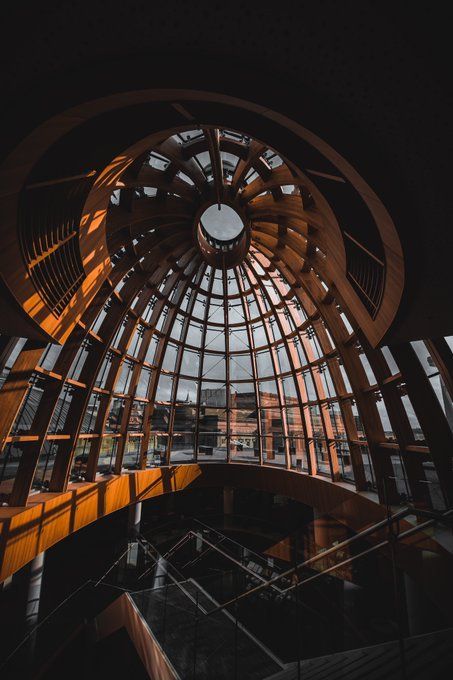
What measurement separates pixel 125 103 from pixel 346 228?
4.49m

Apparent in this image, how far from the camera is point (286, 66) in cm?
256

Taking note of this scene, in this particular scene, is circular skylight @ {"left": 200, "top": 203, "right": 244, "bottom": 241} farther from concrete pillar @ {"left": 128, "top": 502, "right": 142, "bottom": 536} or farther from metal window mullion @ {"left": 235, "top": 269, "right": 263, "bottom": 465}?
concrete pillar @ {"left": 128, "top": 502, "right": 142, "bottom": 536}

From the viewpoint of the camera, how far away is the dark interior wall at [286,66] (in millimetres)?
2152

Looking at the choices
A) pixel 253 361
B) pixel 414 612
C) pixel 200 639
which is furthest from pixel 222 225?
pixel 200 639

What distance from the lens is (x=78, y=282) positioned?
26.2 feet

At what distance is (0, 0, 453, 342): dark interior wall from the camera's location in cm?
215

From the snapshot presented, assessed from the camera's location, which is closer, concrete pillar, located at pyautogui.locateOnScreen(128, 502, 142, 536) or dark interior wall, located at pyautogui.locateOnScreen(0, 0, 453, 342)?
dark interior wall, located at pyautogui.locateOnScreen(0, 0, 453, 342)

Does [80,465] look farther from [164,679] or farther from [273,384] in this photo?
[273,384]

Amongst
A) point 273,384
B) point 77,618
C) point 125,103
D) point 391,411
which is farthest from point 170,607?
point 273,384

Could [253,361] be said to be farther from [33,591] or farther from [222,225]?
[33,591]

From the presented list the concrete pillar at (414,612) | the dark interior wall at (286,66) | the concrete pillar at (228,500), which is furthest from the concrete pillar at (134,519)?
the dark interior wall at (286,66)

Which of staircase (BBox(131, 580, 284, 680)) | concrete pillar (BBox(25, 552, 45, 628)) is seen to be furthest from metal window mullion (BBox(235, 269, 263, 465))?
concrete pillar (BBox(25, 552, 45, 628))

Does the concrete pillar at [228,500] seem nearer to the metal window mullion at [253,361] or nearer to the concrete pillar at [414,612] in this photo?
the metal window mullion at [253,361]

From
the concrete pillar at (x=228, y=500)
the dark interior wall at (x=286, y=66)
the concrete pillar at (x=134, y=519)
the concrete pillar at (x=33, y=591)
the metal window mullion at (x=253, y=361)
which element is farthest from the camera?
the concrete pillar at (x=228, y=500)
